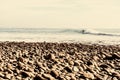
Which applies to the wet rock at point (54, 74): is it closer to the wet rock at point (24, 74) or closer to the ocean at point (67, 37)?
the wet rock at point (24, 74)

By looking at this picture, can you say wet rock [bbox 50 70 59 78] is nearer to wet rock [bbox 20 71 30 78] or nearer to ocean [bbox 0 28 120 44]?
wet rock [bbox 20 71 30 78]

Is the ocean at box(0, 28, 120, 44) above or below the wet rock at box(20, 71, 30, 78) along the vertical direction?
below

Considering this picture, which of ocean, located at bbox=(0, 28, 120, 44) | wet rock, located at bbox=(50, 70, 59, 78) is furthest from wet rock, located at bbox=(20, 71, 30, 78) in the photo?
ocean, located at bbox=(0, 28, 120, 44)

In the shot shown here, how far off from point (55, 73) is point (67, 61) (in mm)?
2849

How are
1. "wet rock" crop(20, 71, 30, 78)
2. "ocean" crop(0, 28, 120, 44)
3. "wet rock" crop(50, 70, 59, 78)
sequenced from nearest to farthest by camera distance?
"wet rock" crop(50, 70, 59, 78) < "wet rock" crop(20, 71, 30, 78) < "ocean" crop(0, 28, 120, 44)

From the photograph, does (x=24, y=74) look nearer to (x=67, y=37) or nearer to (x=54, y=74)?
(x=54, y=74)

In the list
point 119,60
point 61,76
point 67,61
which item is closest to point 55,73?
point 61,76

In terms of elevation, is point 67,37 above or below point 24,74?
below

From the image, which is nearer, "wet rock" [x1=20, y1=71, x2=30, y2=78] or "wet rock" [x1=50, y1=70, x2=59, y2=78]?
"wet rock" [x1=50, y1=70, x2=59, y2=78]

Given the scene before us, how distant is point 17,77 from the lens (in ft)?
24.4

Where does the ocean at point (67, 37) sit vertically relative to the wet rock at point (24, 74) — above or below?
below

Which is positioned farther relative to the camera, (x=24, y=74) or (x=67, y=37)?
(x=67, y=37)

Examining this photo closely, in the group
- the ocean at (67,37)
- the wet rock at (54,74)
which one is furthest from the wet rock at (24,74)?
the ocean at (67,37)

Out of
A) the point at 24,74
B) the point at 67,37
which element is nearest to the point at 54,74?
the point at 24,74
